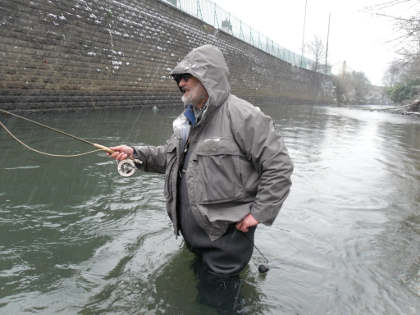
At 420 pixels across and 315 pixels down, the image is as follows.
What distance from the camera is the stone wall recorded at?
11172 mm

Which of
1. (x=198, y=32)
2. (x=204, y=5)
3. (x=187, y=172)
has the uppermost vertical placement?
(x=204, y=5)

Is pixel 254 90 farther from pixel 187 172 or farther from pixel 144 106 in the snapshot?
pixel 187 172

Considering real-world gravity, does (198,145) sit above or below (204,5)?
below

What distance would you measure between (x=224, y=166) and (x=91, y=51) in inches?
530

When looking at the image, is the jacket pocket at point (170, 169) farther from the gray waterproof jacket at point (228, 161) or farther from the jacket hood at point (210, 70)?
the jacket hood at point (210, 70)

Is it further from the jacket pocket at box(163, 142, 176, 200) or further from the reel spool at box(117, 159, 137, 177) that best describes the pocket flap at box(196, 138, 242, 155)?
the reel spool at box(117, 159, 137, 177)

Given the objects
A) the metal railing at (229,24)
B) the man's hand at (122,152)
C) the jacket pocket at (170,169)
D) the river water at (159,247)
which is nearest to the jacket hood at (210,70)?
the jacket pocket at (170,169)

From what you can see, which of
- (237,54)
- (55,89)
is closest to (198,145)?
(55,89)

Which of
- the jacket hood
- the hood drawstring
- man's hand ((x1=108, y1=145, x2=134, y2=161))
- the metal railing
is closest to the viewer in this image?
the jacket hood

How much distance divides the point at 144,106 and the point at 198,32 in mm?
8190

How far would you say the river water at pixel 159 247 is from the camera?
10.0ft

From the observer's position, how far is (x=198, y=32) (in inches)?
926

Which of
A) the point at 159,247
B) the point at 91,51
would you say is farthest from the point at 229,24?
the point at 159,247

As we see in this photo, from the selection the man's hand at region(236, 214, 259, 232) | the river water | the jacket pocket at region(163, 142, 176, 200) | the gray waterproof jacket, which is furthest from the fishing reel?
Result: the man's hand at region(236, 214, 259, 232)
